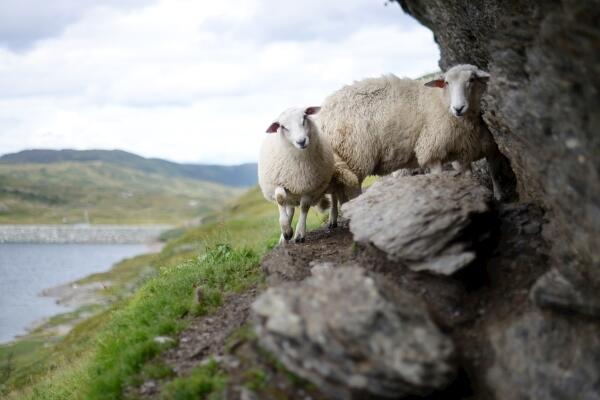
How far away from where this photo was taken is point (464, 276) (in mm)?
7512

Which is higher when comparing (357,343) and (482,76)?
(482,76)

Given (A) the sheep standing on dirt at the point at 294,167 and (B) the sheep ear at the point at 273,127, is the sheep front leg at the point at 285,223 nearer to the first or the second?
(A) the sheep standing on dirt at the point at 294,167

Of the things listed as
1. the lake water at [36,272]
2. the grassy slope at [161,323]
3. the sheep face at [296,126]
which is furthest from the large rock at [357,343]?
the lake water at [36,272]

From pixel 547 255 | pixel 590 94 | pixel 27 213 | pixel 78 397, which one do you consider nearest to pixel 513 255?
pixel 547 255

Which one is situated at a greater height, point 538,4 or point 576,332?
point 538,4

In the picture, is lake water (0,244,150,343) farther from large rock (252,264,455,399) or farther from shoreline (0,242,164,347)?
large rock (252,264,455,399)

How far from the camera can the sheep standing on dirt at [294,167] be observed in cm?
1066

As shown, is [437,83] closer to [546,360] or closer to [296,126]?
[296,126]

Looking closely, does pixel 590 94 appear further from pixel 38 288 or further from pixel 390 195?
pixel 38 288

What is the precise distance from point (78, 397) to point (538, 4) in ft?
28.8

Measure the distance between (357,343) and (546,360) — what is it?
231cm

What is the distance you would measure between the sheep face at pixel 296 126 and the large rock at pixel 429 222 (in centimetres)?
187

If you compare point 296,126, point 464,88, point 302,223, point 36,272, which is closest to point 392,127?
point 464,88

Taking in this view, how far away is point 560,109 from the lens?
6.09 m
